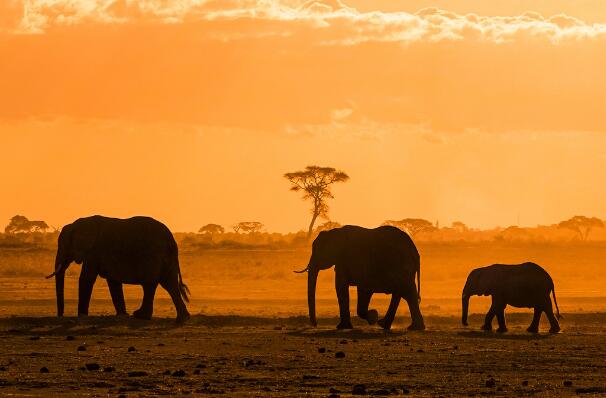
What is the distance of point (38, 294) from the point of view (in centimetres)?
6588

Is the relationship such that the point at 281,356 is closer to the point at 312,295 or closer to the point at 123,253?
the point at 312,295

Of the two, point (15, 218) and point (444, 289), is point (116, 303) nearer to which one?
point (444, 289)

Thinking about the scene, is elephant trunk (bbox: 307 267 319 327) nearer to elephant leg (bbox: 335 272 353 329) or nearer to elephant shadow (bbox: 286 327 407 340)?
elephant leg (bbox: 335 272 353 329)

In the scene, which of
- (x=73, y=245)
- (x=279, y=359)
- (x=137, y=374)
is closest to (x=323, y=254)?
(x=73, y=245)

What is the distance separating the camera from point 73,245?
43438 millimetres

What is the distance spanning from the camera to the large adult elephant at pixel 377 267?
42094mm

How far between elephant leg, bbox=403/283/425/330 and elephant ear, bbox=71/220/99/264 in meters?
8.38

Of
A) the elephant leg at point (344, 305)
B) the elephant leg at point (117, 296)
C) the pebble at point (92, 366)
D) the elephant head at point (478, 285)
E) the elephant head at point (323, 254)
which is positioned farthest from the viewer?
the elephant head at point (478, 285)

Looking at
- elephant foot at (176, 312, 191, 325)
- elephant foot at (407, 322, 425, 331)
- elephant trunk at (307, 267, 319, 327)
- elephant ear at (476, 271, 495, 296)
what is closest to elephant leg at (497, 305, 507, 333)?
elephant ear at (476, 271, 495, 296)

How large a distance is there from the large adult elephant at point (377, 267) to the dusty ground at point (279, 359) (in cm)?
74

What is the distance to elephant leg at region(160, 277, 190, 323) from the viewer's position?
42.3 meters

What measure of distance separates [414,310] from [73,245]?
9.22 meters

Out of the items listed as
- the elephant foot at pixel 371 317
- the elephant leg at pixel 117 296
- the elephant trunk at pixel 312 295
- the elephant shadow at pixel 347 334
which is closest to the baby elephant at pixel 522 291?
the elephant foot at pixel 371 317

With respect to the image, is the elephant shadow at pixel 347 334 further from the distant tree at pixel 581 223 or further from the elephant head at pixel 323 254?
the distant tree at pixel 581 223
